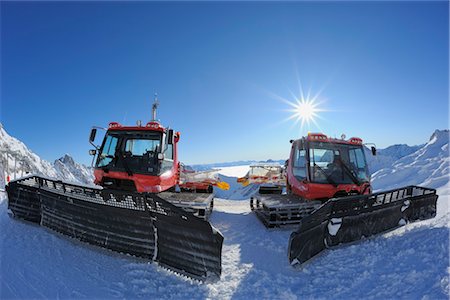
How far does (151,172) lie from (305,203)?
4105mm

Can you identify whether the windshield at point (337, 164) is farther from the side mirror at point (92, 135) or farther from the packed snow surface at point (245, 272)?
the side mirror at point (92, 135)

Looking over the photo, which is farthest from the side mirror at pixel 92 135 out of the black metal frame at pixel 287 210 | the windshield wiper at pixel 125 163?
the black metal frame at pixel 287 210

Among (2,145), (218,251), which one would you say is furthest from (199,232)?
(2,145)

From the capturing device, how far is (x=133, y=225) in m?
4.38

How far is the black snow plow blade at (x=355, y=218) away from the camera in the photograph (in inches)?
169

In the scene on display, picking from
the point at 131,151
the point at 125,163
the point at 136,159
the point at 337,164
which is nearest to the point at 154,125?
the point at 131,151

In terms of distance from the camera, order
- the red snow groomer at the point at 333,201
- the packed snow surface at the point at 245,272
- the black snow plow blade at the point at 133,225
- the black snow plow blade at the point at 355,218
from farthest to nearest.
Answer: the red snow groomer at the point at 333,201, the black snow plow blade at the point at 355,218, the black snow plow blade at the point at 133,225, the packed snow surface at the point at 245,272

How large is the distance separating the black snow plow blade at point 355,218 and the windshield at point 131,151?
4.08 metres

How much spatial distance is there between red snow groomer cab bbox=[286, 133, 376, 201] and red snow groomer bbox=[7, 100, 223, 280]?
3.07 meters

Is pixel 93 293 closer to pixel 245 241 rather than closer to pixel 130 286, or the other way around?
pixel 130 286

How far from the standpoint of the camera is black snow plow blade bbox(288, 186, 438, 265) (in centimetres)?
430

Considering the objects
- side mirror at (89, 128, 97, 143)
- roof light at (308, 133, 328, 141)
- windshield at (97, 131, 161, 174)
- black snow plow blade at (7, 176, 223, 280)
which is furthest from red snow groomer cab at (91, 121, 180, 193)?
roof light at (308, 133, 328, 141)

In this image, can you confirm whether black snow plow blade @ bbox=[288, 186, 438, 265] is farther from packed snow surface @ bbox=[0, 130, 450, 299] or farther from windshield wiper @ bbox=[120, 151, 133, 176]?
windshield wiper @ bbox=[120, 151, 133, 176]

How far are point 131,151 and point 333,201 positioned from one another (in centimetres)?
525
